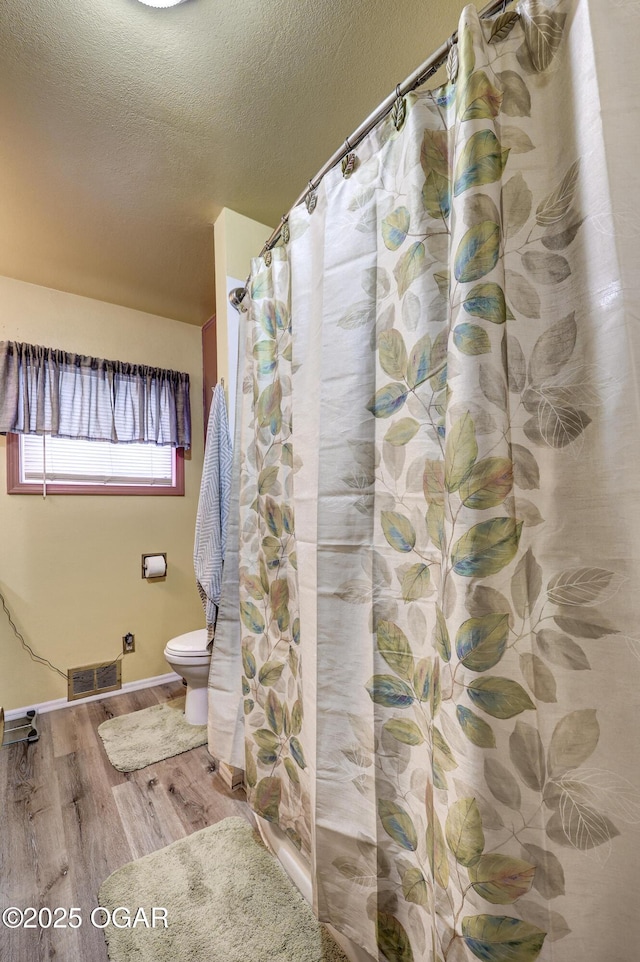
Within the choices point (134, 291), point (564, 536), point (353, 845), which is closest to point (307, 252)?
point (564, 536)

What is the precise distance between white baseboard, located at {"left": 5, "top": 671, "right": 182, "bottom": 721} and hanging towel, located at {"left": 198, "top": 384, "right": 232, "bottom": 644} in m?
1.37

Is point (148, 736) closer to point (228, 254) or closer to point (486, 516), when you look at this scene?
point (486, 516)

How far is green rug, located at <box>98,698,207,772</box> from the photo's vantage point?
6.22 ft

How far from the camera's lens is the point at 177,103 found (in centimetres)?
140

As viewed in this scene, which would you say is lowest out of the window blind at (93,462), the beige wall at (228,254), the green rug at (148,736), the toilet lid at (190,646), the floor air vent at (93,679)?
the green rug at (148,736)

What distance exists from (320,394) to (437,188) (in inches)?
19.0

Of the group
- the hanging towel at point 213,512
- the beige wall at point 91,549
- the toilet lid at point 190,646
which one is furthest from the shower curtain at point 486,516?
the beige wall at point 91,549

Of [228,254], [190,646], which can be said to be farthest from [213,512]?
→ [228,254]

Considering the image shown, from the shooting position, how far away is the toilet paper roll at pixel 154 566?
2668mm

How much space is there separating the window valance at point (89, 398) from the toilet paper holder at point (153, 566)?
0.78m

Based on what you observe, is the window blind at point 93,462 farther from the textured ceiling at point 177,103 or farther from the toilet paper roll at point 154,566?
the textured ceiling at point 177,103

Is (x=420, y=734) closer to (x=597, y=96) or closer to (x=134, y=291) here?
(x=597, y=96)

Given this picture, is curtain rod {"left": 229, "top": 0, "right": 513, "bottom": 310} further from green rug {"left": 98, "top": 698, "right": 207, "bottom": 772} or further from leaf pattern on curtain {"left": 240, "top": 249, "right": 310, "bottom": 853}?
green rug {"left": 98, "top": 698, "right": 207, "bottom": 772}

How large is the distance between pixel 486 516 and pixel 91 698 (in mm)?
2819
